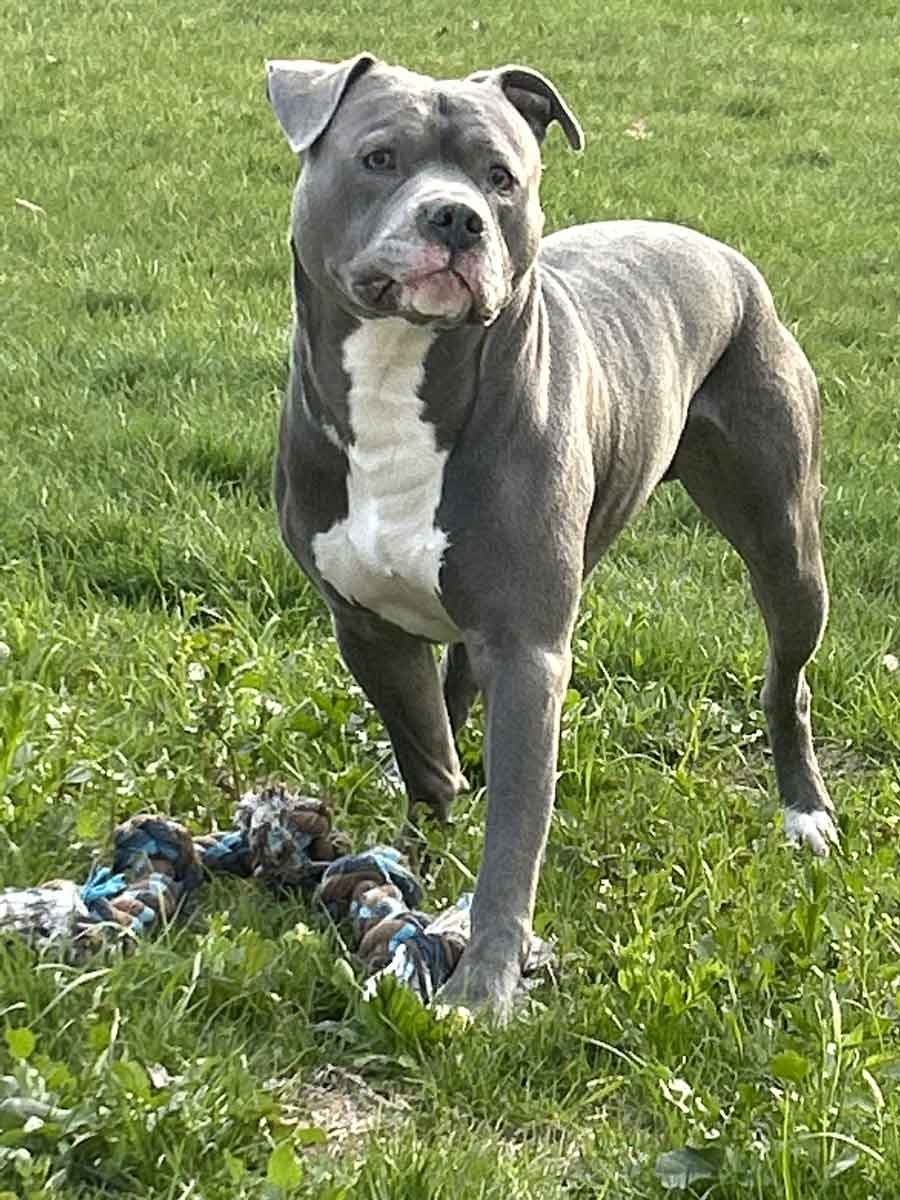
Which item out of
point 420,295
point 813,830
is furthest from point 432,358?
point 813,830

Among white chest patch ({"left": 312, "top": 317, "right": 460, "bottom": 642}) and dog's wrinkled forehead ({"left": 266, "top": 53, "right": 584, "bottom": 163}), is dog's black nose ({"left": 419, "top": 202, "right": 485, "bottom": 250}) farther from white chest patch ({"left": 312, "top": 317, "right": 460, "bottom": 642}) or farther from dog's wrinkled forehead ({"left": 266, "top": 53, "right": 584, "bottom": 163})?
white chest patch ({"left": 312, "top": 317, "right": 460, "bottom": 642})

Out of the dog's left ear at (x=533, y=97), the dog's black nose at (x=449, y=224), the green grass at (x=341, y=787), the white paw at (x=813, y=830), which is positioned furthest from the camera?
the white paw at (x=813, y=830)

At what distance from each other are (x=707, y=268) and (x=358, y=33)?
27.8 feet

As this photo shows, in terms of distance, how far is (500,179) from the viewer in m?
3.45

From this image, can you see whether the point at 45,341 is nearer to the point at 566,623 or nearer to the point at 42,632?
the point at 42,632

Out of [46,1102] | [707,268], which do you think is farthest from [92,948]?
[707,268]

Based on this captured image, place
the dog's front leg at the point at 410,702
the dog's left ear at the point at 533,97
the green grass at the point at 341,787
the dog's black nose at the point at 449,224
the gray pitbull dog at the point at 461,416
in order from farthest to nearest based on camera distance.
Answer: the dog's front leg at the point at 410,702 → the dog's left ear at the point at 533,97 → the gray pitbull dog at the point at 461,416 → the dog's black nose at the point at 449,224 → the green grass at the point at 341,787

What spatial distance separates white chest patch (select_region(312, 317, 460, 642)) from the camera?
11.7ft

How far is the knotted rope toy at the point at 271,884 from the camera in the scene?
3.52 m

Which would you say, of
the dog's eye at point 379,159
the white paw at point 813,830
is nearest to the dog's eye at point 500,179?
the dog's eye at point 379,159

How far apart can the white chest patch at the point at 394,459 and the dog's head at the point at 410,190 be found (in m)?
0.12

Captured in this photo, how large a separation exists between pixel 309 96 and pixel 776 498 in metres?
1.39

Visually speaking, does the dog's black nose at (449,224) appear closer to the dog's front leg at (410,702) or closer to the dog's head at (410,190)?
the dog's head at (410,190)

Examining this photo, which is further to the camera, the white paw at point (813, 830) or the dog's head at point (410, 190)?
the white paw at point (813, 830)
